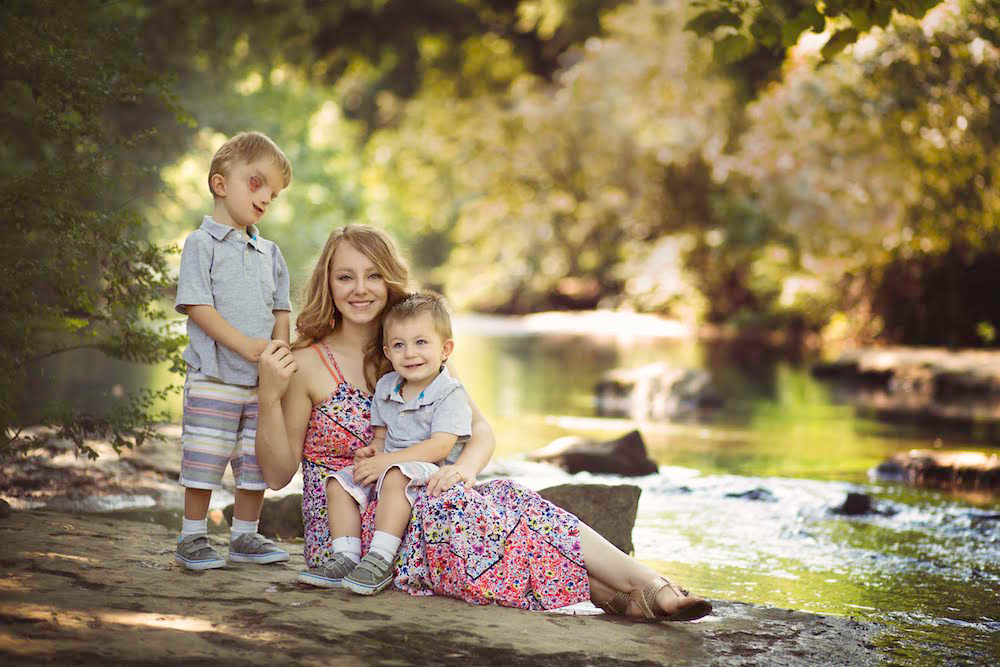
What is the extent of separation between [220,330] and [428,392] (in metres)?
0.73

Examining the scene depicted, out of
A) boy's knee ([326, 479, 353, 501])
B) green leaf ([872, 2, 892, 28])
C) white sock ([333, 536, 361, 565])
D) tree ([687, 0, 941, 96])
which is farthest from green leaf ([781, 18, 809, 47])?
white sock ([333, 536, 361, 565])

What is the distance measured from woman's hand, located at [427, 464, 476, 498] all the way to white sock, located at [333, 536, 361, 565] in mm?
328

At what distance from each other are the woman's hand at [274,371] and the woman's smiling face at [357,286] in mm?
356

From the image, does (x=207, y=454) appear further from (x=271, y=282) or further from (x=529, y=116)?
(x=529, y=116)

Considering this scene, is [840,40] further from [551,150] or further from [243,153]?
[551,150]

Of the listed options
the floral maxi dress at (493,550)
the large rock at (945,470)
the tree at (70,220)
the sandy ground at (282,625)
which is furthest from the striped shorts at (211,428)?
the large rock at (945,470)

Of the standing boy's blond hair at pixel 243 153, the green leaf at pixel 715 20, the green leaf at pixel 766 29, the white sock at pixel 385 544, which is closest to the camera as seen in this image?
the white sock at pixel 385 544

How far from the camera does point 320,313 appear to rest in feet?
14.3

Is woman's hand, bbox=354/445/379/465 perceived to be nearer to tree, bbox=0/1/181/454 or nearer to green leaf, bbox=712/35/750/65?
tree, bbox=0/1/181/454

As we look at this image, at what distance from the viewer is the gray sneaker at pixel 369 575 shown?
379 cm

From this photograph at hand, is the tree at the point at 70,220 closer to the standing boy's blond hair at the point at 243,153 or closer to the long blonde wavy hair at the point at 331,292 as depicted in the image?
the standing boy's blond hair at the point at 243,153

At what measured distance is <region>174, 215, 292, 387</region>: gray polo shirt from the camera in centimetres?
411

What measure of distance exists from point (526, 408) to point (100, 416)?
7199 millimetres

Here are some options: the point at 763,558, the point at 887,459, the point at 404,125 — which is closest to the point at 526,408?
the point at 887,459
